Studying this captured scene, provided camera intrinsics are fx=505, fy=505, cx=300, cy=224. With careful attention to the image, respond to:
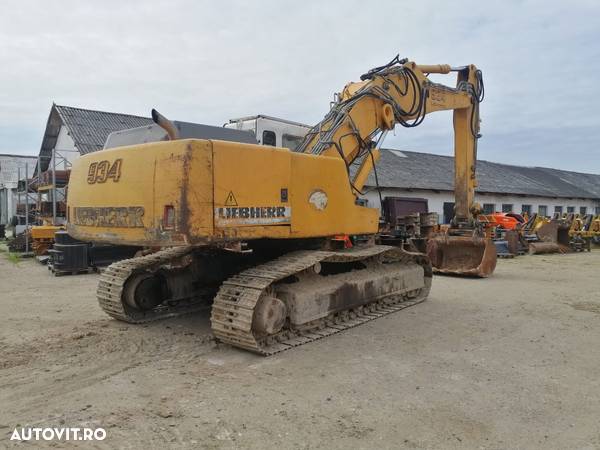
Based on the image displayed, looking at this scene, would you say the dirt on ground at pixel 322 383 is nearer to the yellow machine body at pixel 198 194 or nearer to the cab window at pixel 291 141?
the yellow machine body at pixel 198 194

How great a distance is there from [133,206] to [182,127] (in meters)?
0.95

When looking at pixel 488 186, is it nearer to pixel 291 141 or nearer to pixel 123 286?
pixel 291 141

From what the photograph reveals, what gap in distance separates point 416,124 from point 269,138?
3024 mm

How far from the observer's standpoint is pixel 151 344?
5.44 m

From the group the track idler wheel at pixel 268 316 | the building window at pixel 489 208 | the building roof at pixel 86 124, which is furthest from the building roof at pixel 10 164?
the track idler wheel at pixel 268 316

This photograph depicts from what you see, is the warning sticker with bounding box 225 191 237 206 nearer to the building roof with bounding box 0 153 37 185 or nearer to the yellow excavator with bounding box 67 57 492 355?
the yellow excavator with bounding box 67 57 492 355

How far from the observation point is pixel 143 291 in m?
6.46

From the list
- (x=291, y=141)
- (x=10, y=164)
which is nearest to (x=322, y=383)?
(x=291, y=141)

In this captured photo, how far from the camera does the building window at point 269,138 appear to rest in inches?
261

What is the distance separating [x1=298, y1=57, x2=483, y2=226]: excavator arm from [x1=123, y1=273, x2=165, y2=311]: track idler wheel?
8.52ft

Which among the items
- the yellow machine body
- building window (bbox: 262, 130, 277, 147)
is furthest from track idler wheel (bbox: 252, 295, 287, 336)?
building window (bbox: 262, 130, 277, 147)

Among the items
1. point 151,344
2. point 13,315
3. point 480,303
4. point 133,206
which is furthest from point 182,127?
point 480,303

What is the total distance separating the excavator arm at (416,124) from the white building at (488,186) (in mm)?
6892

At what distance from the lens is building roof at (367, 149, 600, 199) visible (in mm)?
24734
